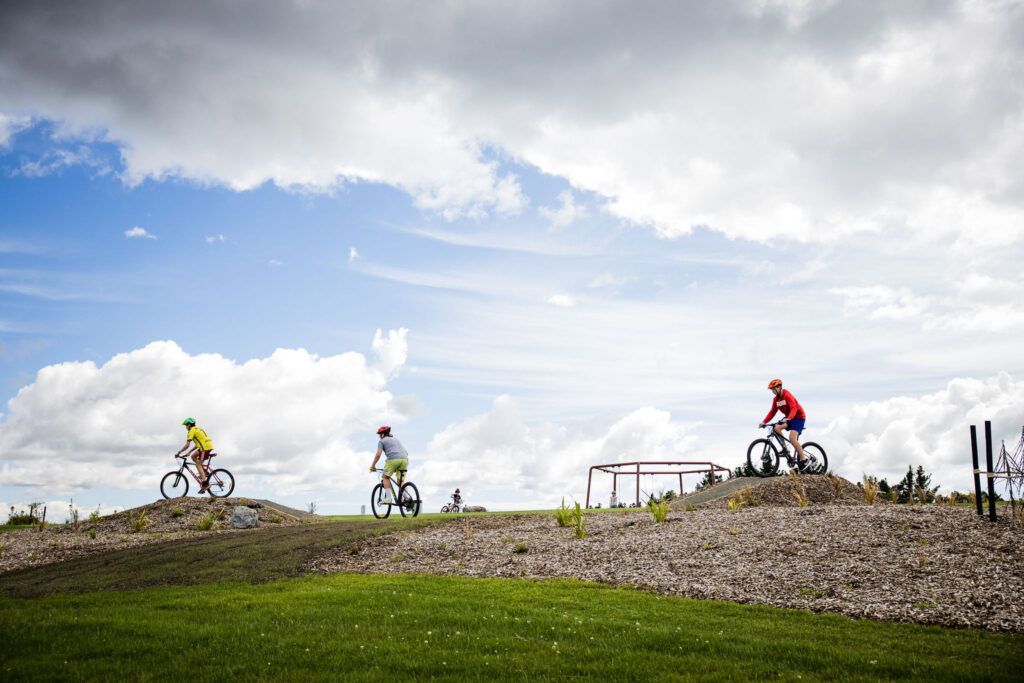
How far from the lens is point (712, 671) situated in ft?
24.8

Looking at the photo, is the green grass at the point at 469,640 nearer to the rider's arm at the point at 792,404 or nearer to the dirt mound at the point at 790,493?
the dirt mound at the point at 790,493

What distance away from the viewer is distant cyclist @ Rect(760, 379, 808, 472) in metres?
20.1

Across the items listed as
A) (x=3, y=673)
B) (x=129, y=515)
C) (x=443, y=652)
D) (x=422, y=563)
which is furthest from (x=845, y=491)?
(x=129, y=515)

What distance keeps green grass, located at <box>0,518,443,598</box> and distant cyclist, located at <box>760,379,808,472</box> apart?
33.8 ft

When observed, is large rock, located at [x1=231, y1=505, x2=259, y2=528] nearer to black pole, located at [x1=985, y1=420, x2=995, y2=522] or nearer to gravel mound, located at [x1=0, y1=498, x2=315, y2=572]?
gravel mound, located at [x1=0, y1=498, x2=315, y2=572]

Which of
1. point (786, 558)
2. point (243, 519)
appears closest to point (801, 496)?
point (786, 558)

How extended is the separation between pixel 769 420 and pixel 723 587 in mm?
10029

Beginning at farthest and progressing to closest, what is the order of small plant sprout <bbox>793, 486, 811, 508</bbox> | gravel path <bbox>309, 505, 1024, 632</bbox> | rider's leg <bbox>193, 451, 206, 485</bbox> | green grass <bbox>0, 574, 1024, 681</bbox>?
rider's leg <bbox>193, 451, 206, 485</bbox>, small plant sprout <bbox>793, 486, 811, 508</bbox>, gravel path <bbox>309, 505, 1024, 632</bbox>, green grass <bbox>0, 574, 1024, 681</bbox>

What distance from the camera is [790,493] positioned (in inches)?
752

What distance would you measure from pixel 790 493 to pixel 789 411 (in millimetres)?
2306

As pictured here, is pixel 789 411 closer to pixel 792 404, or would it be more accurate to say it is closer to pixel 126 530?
pixel 792 404

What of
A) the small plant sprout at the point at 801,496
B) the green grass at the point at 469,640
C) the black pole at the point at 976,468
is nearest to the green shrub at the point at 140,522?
the green grass at the point at 469,640

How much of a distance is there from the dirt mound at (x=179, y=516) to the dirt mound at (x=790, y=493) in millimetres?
13493

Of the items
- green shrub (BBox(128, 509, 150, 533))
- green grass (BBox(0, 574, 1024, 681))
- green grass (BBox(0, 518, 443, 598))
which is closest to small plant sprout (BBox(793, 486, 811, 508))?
green grass (BBox(0, 574, 1024, 681))
